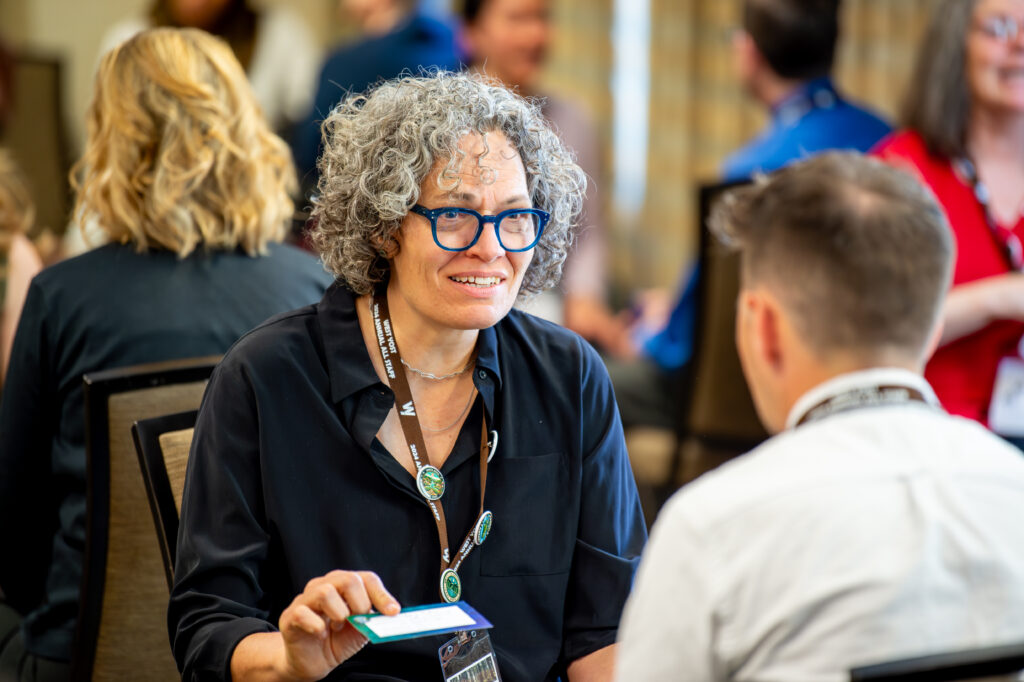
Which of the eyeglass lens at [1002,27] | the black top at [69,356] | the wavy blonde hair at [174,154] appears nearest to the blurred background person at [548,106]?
the eyeglass lens at [1002,27]

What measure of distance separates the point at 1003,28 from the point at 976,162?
0.99 ft

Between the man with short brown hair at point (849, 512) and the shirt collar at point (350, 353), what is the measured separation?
67cm

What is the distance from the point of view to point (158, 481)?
68.2 inches

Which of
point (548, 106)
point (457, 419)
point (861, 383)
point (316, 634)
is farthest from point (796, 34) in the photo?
point (316, 634)

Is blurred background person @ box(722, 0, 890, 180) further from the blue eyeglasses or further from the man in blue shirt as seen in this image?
the blue eyeglasses

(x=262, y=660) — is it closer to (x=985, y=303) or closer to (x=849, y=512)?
(x=849, y=512)

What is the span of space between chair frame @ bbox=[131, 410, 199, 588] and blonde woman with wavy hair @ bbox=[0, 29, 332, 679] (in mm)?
458

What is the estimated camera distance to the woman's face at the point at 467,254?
1.71m

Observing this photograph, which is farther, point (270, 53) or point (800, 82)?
point (270, 53)

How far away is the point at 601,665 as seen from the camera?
169 cm

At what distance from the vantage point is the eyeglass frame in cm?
261

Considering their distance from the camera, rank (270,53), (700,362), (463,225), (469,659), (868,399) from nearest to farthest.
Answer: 1. (868,399)
2. (469,659)
3. (463,225)
4. (700,362)
5. (270,53)

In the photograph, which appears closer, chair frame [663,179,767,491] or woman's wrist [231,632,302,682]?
woman's wrist [231,632,302,682]

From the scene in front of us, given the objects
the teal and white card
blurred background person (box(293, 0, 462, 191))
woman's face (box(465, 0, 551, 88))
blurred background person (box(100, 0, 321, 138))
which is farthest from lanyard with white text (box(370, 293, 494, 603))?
blurred background person (box(100, 0, 321, 138))
